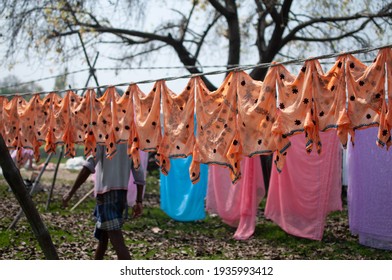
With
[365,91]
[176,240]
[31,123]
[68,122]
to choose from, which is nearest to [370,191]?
[176,240]

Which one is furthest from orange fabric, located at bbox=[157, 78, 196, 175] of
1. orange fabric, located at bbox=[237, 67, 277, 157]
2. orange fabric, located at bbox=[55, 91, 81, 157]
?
orange fabric, located at bbox=[55, 91, 81, 157]

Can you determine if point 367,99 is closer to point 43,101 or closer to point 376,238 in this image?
point 376,238

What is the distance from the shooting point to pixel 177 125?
16.2ft

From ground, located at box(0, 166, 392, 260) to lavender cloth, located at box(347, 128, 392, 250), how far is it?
0.25 metres

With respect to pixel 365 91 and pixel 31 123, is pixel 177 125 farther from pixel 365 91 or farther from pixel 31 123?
pixel 31 123

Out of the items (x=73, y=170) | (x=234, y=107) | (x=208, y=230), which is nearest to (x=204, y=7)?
(x=208, y=230)

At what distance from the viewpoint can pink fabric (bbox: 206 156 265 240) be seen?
25.9 ft

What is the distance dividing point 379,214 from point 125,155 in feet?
11.9

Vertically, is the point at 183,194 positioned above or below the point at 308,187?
below

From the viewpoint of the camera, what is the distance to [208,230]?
335 inches

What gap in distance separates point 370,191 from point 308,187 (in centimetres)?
104

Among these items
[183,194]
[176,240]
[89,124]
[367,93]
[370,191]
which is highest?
[367,93]

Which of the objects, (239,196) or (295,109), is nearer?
(295,109)

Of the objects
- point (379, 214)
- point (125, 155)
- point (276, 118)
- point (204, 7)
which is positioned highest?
point (204, 7)
